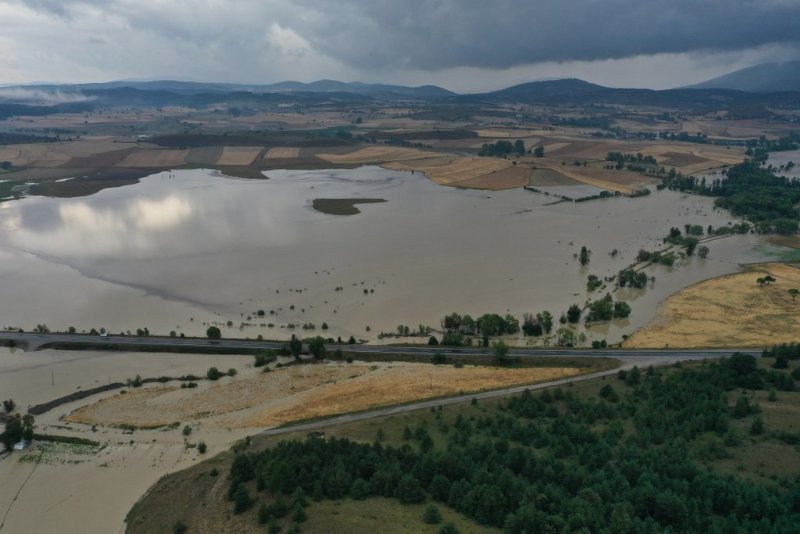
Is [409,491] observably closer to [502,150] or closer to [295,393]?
[295,393]

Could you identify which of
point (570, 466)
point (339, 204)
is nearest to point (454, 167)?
point (339, 204)

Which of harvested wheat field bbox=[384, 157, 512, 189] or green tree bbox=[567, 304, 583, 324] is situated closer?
green tree bbox=[567, 304, 583, 324]

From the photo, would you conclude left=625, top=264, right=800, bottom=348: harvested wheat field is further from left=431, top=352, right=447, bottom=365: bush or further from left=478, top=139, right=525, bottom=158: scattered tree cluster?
left=478, top=139, right=525, bottom=158: scattered tree cluster

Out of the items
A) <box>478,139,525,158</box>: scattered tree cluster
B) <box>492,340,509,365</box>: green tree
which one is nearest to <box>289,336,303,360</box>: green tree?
<box>492,340,509,365</box>: green tree

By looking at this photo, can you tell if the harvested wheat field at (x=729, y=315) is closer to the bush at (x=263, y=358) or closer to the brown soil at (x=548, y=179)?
the bush at (x=263, y=358)

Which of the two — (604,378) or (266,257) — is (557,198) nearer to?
(266,257)

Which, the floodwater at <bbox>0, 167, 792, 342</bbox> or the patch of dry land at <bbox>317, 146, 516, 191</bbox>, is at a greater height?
the patch of dry land at <bbox>317, 146, 516, 191</bbox>

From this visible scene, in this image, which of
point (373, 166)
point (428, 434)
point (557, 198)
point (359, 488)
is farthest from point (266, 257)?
point (373, 166)
